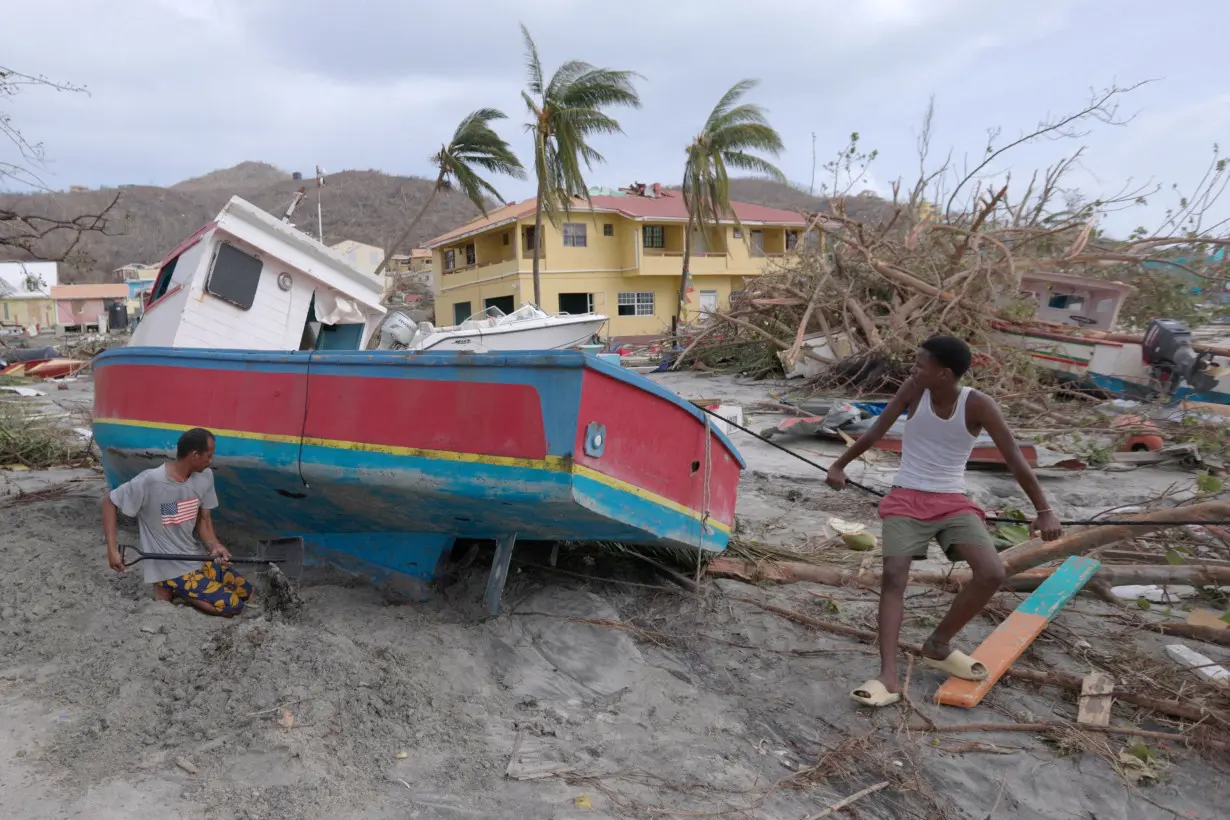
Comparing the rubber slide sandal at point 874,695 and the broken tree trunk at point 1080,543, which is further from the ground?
the broken tree trunk at point 1080,543

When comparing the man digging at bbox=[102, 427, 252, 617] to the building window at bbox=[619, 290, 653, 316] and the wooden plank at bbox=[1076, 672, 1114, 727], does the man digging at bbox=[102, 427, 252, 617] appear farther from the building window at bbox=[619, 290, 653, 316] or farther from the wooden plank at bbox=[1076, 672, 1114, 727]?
the building window at bbox=[619, 290, 653, 316]

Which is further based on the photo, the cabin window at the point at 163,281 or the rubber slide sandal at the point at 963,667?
the cabin window at the point at 163,281

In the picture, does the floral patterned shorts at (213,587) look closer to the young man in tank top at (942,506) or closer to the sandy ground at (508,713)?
the sandy ground at (508,713)

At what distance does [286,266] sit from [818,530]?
429 centimetres

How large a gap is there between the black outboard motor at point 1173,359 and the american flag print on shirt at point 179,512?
11.7 m

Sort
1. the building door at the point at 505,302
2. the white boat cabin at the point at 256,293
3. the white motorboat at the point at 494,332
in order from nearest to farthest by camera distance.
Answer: the white boat cabin at the point at 256,293 < the white motorboat at the point at 494,332 < the building door at the point at 505,302

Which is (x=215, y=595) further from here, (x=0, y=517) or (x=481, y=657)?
(x=0, y=517)

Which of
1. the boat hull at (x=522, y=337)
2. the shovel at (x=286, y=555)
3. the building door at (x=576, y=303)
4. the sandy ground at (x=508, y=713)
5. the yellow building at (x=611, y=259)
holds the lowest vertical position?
the sandy ground at (x=508, y=713)

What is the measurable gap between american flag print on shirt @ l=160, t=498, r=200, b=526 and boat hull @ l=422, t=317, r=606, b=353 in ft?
8.96

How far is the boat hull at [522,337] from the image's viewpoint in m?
9.47

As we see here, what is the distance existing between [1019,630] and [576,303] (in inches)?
1180

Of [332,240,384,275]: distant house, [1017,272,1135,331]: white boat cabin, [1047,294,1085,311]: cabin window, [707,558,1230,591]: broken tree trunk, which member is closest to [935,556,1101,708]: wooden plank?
[707,558,1230,591]: broken tree trunk

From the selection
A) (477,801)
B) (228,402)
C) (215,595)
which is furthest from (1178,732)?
(228,402)

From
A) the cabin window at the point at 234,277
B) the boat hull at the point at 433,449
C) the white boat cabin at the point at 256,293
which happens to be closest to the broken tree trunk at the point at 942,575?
the boat hull at the point at 433,449
